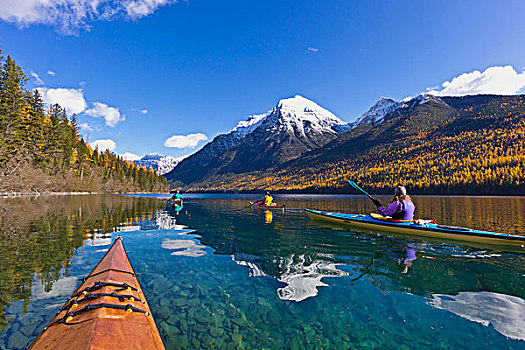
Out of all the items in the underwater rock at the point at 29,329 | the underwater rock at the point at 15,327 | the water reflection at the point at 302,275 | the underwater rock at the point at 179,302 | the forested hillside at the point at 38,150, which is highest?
the forested hillside at the point at 38,150

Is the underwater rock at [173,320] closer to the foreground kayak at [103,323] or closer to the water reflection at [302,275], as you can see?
the foreground kayak at [103,323]

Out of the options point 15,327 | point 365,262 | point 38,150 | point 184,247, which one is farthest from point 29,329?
point 38,150

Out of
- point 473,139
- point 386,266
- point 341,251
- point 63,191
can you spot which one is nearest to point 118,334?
point 386,266

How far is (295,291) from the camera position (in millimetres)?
7906

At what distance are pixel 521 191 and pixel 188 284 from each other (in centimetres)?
13618

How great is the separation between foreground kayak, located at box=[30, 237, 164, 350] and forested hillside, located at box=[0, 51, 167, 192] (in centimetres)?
5866

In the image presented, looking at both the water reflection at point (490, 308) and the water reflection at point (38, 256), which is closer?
the water reflection at point (490, 308)

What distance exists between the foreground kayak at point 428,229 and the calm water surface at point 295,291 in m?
0.63

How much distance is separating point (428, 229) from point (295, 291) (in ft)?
39.3

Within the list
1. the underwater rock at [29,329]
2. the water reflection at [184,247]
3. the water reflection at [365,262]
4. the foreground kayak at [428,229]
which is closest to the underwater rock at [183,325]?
the water reflection at [365,262]

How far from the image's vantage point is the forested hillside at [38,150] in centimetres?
4919

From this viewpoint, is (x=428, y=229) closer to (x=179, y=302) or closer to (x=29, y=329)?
(x=179, y=302)

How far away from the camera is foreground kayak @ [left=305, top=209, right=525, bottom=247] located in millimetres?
13102

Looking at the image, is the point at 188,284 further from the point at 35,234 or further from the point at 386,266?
the point at 35,234
